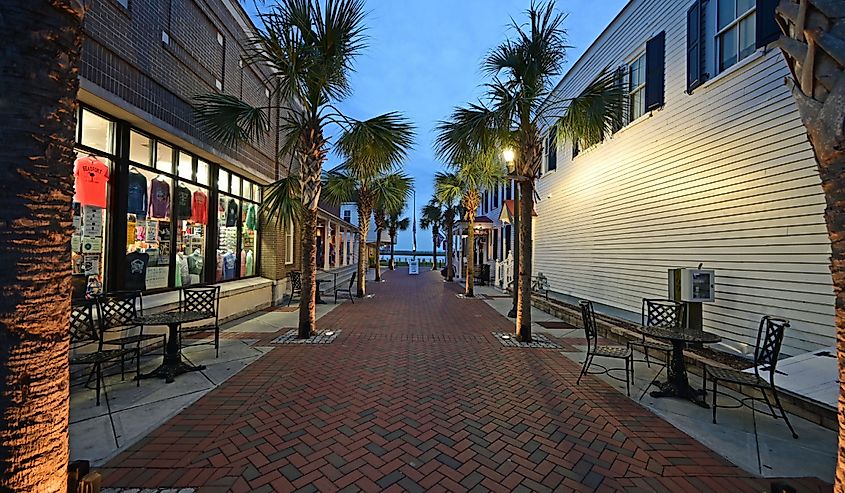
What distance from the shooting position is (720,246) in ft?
19.8

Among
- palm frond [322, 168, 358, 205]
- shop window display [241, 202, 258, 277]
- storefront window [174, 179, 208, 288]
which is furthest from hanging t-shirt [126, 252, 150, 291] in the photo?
palm frond [322, 168, 358, 205]

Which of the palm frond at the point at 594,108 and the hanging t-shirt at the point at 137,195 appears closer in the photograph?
the hanging t-shirt at the point at 137,195

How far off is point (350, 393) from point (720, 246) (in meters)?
6.06

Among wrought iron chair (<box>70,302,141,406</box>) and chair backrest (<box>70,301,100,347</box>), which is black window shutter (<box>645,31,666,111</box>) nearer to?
wrought iron chair (<box>70,302,141,406</box>)

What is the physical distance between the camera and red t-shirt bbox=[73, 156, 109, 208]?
505 cm

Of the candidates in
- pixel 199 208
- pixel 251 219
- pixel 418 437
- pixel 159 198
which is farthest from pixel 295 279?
pixel 418 437

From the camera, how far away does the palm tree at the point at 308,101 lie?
6273mm

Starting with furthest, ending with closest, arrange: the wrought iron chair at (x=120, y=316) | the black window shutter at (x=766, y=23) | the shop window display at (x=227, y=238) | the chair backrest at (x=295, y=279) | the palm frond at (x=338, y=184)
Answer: the palm frond at (x=338, y=184) → the chair backrest at (x=295, y=279) → the shop window display at (x=227, y=238) → the black window shutter at (x=766, y=23) → the wrought iron chair at (x=120, y=316)

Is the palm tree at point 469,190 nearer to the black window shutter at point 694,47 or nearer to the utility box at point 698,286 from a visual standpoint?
the black window shutter at point 694,47

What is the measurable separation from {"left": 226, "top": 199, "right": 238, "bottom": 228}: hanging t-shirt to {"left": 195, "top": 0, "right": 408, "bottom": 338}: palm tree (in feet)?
7.67

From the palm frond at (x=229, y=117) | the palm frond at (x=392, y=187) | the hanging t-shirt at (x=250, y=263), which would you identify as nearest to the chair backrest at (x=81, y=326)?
the palm frond at (x=229, y=117)

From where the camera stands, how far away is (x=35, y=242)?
1601 mm

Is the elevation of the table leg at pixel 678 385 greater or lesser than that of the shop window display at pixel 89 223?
lesser

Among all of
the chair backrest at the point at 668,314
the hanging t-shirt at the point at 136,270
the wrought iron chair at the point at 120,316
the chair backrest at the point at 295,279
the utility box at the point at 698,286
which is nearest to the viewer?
the wrought iron chair at the point at 120,316
